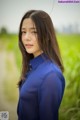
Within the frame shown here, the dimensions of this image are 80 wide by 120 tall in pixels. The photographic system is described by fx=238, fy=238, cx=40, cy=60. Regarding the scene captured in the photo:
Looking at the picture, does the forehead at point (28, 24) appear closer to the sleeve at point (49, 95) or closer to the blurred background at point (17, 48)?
the sleeve at point (49, 95)

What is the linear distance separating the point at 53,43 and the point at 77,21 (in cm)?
59

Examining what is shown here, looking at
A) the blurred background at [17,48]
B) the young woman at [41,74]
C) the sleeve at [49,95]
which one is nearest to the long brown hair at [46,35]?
the young woman at [41,74]

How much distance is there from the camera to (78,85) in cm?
186

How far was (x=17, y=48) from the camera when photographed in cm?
179

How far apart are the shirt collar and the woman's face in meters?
0.02

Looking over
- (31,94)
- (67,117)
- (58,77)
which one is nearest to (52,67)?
(58,77)

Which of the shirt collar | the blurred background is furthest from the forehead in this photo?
the blurred background

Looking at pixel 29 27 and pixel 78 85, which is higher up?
pixel 29 27

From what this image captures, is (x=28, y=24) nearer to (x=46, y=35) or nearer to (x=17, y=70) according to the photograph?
(x=46, y=35)

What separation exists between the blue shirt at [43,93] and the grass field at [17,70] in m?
0.51

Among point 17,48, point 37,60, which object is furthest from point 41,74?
point 17,48

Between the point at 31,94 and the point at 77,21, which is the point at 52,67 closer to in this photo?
the point at 31,94

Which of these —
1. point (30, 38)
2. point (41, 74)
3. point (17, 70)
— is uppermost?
point (30, 38)

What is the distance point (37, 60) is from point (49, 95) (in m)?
0.23
